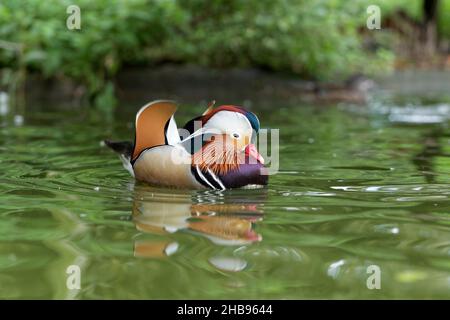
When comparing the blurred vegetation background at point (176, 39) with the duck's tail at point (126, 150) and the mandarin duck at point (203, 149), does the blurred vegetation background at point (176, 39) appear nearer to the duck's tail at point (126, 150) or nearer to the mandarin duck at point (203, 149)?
the duck's tail at point (126, 150)

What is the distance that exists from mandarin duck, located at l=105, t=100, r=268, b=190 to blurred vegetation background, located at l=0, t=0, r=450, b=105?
22.6 feet

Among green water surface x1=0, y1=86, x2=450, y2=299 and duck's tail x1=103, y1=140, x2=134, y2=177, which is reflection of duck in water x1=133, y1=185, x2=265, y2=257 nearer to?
green water surface x1=0, y1=86, x2=450, y2=299

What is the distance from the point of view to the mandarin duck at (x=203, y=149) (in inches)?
153

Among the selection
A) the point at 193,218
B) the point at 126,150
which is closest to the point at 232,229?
the point at 193,218

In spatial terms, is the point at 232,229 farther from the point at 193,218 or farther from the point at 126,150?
the point at 126,150

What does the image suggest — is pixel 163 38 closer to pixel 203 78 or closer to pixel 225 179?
pixel 203 78

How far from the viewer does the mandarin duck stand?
3883 millimetres

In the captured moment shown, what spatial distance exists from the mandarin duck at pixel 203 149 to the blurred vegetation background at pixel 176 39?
22.6 feet

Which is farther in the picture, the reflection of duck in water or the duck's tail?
the duck's tail

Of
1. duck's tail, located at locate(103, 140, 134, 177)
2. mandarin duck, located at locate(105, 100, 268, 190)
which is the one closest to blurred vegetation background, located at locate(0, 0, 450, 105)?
duck's tail, located at locate(103, 140, 134, 177)

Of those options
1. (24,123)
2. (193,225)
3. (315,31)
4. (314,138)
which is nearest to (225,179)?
(193,225)

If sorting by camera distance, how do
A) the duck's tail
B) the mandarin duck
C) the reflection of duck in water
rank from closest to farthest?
1. the reflection of duck in water
2. the mandarin duck
3. the duck's tail

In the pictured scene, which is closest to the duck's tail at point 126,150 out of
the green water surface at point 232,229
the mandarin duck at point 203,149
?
the green water surface at point 232,229

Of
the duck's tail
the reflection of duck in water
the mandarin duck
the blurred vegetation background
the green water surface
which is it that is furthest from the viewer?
the blurred vegetation background
